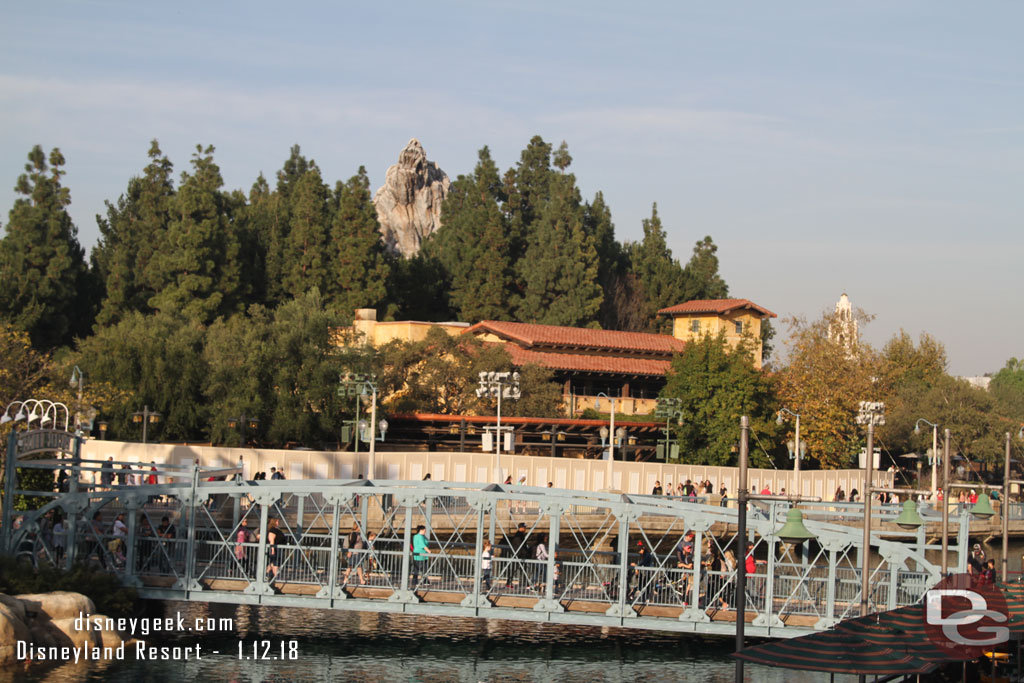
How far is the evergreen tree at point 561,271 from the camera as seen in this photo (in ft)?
278

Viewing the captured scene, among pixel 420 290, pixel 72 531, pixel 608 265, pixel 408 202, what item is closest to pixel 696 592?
pixel 72 531

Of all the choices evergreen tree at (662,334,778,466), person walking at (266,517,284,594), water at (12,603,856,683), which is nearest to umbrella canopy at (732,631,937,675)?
water at (12,603,856,683)

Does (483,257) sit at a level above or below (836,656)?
above

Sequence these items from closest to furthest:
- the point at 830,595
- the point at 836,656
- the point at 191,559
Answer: the point at 836,656
the point at 830,595
the point at 191,559

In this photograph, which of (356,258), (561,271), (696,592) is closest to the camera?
Answer: (696,592)

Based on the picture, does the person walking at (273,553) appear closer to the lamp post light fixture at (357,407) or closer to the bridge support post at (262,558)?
the bridge support post at (262,558)

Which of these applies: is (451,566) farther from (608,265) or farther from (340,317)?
(608,265)

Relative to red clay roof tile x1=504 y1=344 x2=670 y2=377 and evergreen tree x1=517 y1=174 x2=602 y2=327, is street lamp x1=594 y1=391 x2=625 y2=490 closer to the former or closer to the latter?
red clay roof tile x1=504 y1=344 x2=670 y2=377

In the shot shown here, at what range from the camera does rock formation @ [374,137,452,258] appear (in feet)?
519

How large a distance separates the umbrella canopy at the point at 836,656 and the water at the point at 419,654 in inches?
516

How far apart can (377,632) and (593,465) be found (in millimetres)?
19763

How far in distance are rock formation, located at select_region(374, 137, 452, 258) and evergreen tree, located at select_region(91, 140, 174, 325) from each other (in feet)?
245

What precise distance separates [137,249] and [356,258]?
13710mm

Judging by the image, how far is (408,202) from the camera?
6255 inches
